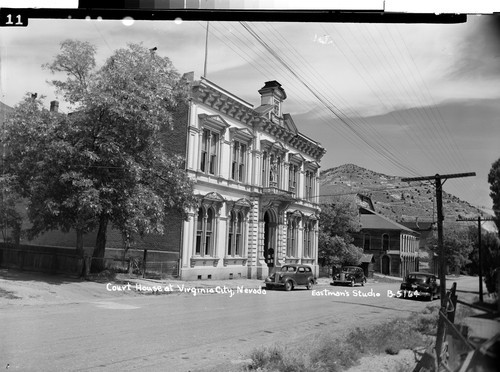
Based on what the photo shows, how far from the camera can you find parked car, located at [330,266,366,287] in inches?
222

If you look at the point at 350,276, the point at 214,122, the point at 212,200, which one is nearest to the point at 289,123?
the point at 350,276

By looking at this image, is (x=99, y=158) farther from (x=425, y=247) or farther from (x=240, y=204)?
(x=425, y=247)

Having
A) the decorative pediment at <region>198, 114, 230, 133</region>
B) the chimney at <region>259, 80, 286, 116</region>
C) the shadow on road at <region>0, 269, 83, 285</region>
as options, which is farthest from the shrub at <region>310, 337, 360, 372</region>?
the decorative pediment at <region>198, 114, 230, 133</region>

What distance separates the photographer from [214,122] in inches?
569

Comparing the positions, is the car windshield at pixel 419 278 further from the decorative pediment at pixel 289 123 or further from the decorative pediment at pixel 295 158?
the decorative pediment at pixel 295 158

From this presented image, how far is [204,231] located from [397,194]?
13.6 meters

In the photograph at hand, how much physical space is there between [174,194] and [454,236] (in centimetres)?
1109

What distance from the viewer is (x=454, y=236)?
425 cm

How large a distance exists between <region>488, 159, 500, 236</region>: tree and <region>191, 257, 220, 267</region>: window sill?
1258 cm

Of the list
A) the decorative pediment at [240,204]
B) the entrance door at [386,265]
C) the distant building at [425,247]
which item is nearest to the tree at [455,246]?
the distant building at [425,247]

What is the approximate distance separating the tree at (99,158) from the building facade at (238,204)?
1.49 metres

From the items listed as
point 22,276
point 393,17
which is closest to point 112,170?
point 22,276

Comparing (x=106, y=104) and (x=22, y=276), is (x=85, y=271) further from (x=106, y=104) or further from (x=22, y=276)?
(x=106, y=104)

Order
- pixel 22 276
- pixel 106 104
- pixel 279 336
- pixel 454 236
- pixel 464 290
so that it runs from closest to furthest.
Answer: pixel 464 290 → pixel 454 236 → pixel 279 336 → pixel 22 276 → pixel 106 104
